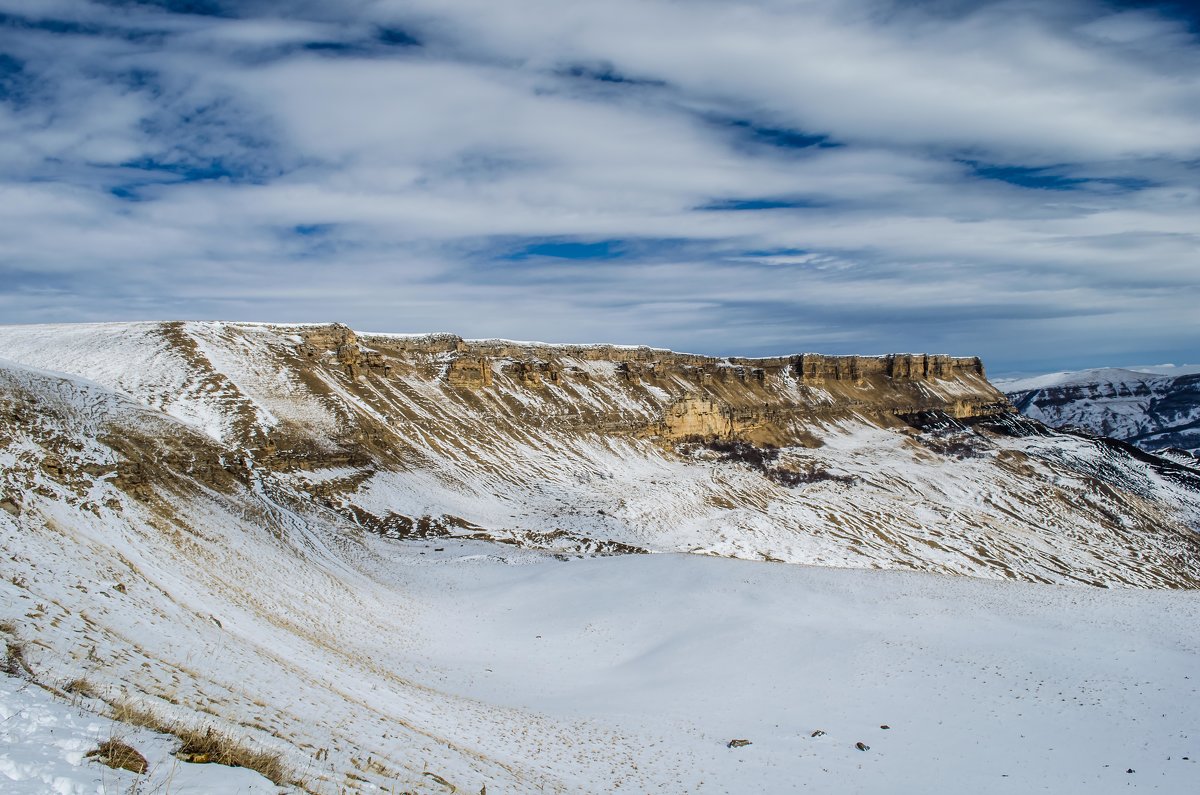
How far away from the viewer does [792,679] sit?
802 inches

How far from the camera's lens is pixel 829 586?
90.6ft

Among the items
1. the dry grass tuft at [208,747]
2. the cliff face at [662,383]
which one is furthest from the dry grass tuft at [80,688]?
the cliff face at [662,383]

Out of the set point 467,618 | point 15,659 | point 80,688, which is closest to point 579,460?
point 467,618

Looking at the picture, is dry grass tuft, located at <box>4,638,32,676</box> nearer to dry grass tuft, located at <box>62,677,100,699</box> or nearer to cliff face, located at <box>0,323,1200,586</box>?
dry grass tuft, located at <box>62,677,100,699</box>

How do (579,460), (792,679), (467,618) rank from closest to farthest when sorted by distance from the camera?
(792,679)
(467,618)
(579,460)

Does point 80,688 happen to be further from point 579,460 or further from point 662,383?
point 662,383

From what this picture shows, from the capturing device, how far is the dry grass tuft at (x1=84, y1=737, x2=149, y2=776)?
6.35 metres

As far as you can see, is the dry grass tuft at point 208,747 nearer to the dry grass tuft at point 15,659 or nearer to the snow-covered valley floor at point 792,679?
the snow-covered valley floor at point 792,679

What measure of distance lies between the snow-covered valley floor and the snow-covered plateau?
0.37ft

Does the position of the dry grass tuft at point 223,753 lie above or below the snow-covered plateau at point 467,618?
above

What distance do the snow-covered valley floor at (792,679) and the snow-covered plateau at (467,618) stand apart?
0.11 m

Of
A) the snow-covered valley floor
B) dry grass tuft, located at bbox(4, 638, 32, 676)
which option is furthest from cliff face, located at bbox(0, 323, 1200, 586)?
the snow-covered valley floor

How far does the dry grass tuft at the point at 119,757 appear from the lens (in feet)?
20.8

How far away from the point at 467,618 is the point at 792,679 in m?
13.5
